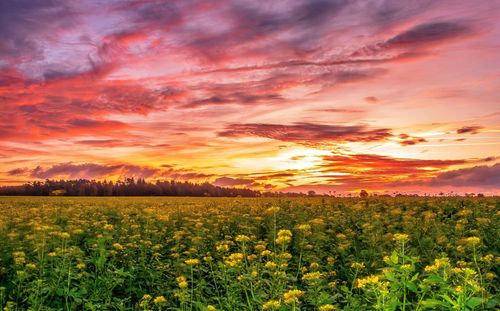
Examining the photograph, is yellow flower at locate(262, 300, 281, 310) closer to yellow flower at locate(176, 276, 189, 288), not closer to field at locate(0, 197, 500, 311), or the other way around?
field at locate(0, 197, 500, 311)

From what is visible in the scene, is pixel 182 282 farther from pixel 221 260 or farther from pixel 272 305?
pixel 221 260

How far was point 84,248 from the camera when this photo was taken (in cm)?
1192

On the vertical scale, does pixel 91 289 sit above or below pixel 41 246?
below

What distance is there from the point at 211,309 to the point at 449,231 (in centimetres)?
765

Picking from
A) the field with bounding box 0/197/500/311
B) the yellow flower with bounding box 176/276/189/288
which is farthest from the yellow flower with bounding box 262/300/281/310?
the yellow flower with bounding box 176/276/189/288

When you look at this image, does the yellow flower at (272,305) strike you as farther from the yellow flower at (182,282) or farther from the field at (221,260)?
the yellow flower at (182,282)

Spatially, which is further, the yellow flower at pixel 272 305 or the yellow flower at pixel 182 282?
the yellow flower at pixel 182 282

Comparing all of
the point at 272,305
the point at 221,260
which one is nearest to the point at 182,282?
the point at 272,305

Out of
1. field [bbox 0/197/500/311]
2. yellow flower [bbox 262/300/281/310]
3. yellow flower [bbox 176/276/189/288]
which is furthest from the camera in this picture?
field [bbox 0/197/500/311]

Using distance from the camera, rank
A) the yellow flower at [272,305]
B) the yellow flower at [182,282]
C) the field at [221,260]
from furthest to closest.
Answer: the field at [221,260], the yellow flower at [182,282], the yellow flower at [272,305]

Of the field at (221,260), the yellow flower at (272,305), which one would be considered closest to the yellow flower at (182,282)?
the field at (221,260)

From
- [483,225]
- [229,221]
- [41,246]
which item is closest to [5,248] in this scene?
[41,246]

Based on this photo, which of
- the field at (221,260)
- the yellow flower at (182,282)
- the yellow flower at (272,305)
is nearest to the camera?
the yellow flower at (272,305)

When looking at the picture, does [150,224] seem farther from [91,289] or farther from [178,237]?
[91,289]
